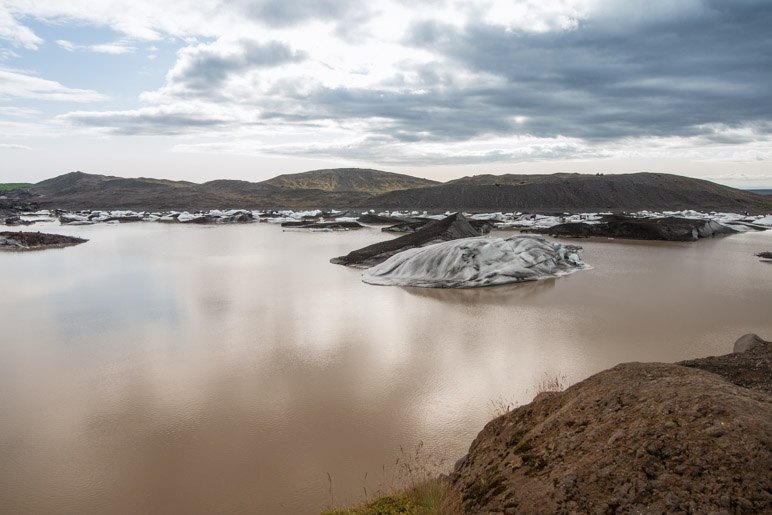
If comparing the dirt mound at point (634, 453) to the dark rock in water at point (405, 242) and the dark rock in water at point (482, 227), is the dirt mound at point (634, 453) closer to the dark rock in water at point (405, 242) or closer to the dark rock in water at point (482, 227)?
the dark rock in water at point (405, 242)

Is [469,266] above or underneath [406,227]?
underneath

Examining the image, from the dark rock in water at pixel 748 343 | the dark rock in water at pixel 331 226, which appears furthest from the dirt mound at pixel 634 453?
the dark rock in water at pixel 331 226

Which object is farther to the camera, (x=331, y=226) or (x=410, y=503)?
(x=331, y=226)

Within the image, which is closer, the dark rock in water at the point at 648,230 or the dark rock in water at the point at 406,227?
the dark rock in water at the point at 648,230

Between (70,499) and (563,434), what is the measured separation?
4.13m

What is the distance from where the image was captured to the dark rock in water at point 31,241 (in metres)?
21.8

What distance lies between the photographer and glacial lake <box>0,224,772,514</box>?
4.41 m

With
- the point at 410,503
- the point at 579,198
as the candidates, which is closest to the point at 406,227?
the point at 410,503

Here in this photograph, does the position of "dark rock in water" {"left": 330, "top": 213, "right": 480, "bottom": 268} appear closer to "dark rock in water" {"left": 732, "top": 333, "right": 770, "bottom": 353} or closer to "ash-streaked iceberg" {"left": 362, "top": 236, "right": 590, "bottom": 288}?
"ash-streaked iceberg" {"left": 362, "top": 236, "right": 590, "bottom": 288}

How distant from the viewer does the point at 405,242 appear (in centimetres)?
1872

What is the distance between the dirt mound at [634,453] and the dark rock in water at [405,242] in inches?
536

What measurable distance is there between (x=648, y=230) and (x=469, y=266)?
1762cm

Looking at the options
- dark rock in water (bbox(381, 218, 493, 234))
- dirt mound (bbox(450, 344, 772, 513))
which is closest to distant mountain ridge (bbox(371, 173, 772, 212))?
dark rock in water (bbox(381, 218, 493, 234))

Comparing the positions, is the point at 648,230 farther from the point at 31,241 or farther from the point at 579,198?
the point at 579,198
